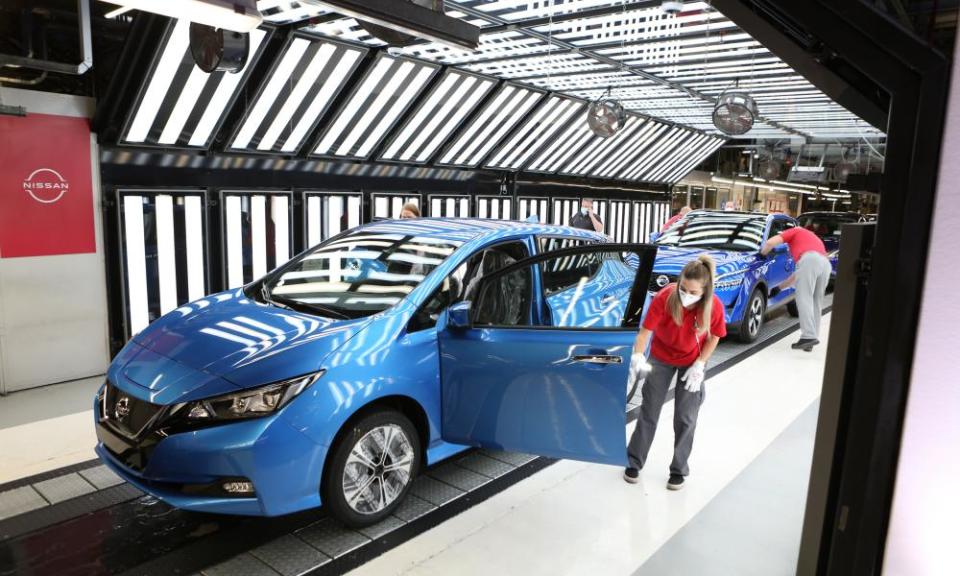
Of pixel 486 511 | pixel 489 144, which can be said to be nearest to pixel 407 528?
pixel 486 511

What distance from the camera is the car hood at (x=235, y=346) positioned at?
9.81ft

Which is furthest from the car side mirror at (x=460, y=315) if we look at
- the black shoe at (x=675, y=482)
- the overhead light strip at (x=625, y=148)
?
the overhead light strip at (x=625, y=148)

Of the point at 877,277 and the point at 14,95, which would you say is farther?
the point at 14,95

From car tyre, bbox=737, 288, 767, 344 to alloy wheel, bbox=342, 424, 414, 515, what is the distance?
18.2 feet

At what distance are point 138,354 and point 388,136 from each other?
5868mm

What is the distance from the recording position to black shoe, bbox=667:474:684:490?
397 cm

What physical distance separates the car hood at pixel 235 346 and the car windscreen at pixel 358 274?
197 millimetres

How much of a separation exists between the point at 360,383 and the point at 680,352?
2012mm

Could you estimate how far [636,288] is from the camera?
3482 millimetres

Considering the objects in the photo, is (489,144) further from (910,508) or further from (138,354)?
(910,508)

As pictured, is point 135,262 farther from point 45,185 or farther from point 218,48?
point 218,48

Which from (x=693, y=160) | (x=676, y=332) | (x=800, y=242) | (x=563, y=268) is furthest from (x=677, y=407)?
(x=693, y=160)

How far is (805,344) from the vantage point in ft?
25.2

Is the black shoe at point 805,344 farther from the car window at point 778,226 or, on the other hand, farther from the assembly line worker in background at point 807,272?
the car window at point 778,226
